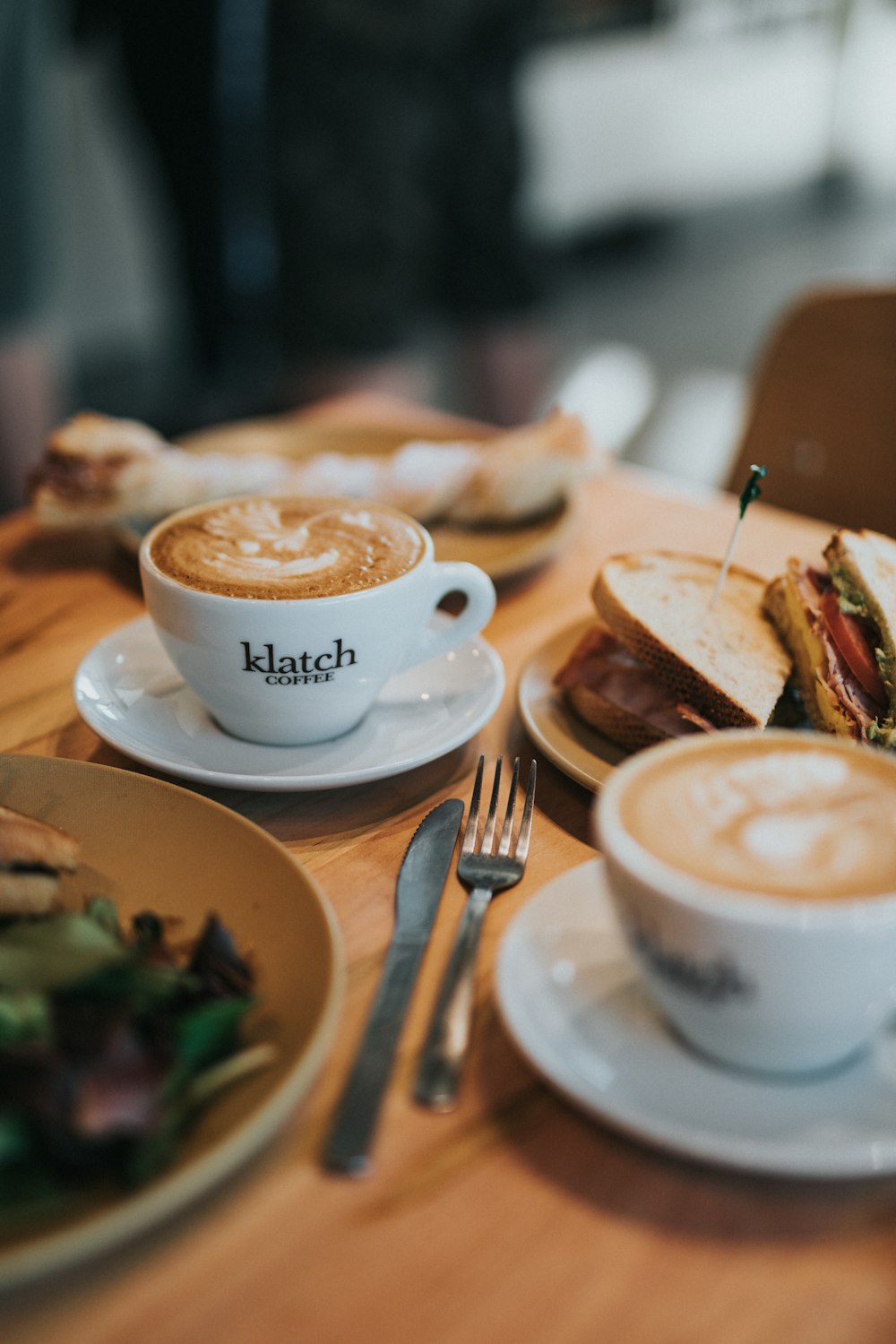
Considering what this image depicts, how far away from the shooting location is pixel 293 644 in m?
0.87

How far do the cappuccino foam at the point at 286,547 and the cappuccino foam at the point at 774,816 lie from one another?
1.15 feet

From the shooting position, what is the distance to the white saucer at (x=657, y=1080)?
54 centimetres

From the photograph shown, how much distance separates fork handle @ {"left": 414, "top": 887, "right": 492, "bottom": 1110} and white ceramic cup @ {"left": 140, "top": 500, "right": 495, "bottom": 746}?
26 centimetres

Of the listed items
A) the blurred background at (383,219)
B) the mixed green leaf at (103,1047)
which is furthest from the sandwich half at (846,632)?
the blurred background at (383,219)

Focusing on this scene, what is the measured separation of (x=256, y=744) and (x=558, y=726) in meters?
0.25

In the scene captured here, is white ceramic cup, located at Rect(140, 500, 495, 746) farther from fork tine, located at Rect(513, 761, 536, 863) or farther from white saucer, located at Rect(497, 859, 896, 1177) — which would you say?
white saucer, located at Rect(497, 859, 896, 1177)

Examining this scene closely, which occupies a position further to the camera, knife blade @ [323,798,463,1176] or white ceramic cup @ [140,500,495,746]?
white ceramic cup @ [140,500,495,746]

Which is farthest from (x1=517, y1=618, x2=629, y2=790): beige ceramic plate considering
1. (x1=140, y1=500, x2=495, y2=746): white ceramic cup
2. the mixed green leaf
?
the mixed green leaf

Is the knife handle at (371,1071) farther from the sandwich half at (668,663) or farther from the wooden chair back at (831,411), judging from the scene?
the wooden chair back at (831,411)

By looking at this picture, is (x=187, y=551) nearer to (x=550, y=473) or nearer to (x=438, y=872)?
(x=438, y=872)

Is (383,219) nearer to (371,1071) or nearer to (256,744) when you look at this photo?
(256,744)

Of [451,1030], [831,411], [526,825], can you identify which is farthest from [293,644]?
[831,411]

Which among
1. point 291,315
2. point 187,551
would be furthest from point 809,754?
point 291,315

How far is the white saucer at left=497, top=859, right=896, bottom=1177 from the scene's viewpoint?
54 cm
